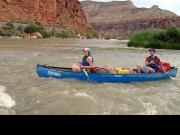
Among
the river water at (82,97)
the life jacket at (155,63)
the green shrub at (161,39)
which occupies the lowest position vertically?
the green shrub at (161,39)

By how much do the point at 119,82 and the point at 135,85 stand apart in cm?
62

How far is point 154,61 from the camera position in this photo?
46.7 feet

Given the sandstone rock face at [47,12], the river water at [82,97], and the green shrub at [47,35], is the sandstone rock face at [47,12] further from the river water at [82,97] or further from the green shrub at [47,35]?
the river water at [82,97]

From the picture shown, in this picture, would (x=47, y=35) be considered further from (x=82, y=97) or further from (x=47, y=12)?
(x=82, y=97)

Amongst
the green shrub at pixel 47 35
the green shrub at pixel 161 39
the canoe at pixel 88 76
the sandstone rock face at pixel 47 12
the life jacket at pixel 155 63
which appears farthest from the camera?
the sandstone rock face at pixel 47 12

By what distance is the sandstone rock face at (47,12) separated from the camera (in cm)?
8707

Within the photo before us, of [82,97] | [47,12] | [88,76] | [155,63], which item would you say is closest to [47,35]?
[47,12]

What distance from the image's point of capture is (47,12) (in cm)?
10125

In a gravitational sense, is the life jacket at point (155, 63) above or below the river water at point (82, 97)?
→ above

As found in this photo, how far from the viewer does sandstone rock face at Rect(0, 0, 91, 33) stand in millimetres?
87069

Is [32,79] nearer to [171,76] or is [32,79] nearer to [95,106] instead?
[95,106]

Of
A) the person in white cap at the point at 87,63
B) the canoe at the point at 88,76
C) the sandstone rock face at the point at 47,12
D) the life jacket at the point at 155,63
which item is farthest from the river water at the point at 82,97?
the sandstone rock face at the point at 47,12

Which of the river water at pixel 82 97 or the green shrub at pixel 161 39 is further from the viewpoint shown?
the green shrub at pixel 161 39

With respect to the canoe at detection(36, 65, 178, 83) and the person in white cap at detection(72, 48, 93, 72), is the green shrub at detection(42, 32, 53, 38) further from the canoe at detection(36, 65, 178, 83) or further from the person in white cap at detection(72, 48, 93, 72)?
the person in white cap at detection(72, 48, 93, 72)
